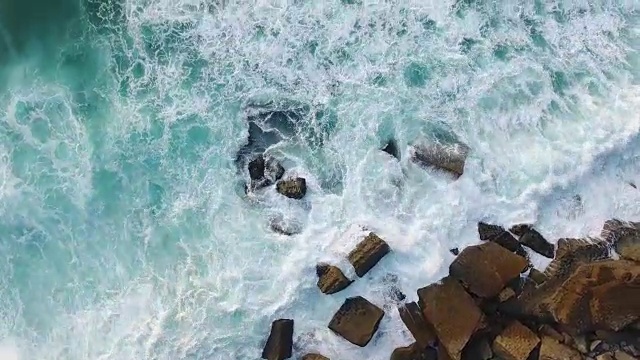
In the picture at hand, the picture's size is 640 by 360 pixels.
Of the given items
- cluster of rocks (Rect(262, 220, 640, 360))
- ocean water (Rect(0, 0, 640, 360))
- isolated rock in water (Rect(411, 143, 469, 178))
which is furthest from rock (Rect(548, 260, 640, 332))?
isolated rock in water (Rect(411, 143, 469, 178))

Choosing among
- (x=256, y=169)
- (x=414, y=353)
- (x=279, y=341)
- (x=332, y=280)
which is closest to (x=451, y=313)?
(x=414, y=353)

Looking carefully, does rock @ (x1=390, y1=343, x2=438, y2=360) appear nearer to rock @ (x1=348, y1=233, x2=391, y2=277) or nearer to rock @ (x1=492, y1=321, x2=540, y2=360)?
rock @ (x1=492, y1=321, x2=540, y2=360)

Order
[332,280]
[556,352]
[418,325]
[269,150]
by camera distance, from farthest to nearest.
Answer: [269,150]
[332,280]
[418,325]
[556,352]

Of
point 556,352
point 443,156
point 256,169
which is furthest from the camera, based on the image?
point 256,169

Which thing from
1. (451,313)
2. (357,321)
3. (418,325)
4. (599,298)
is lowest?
(357,321)

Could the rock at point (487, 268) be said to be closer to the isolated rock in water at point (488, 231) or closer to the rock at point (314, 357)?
the isolated rock in water at point (488, 231)

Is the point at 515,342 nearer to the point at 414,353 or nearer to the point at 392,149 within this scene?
the point at 414,353
